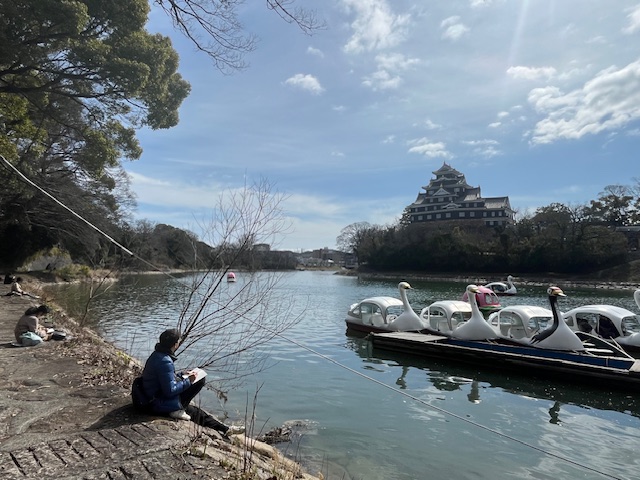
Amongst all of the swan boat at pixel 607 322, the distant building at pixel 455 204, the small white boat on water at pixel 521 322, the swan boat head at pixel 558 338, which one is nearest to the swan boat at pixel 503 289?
the swan boat at pixel 607 322

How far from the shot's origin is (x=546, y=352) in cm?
1205

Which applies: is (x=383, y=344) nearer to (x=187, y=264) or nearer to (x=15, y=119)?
(x=187, y=264)

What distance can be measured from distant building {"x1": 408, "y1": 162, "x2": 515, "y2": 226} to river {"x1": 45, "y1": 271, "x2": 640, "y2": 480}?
65.2 meters

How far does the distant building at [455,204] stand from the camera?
7300 cm

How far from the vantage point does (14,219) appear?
30.0 meters

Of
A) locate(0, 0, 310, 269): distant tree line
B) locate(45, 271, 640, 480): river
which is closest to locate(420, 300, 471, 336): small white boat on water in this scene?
locate(45, 271, 640, 480): river

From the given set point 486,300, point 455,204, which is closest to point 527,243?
point 455,204

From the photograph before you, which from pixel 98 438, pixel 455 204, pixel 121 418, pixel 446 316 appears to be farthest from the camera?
pixel 455 204

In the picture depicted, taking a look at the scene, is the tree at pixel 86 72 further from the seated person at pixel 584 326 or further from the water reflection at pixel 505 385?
the seated person at pixel 584 326

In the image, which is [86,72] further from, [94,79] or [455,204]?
[455,204]

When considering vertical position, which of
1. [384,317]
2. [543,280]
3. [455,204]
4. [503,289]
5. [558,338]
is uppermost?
[455,204]

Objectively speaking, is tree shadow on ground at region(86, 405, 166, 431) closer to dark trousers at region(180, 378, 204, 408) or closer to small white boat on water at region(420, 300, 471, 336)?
dark trousers at region(180, 378, 204, 408)

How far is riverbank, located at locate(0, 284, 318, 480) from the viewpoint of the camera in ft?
11.3

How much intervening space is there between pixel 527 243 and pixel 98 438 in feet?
210
